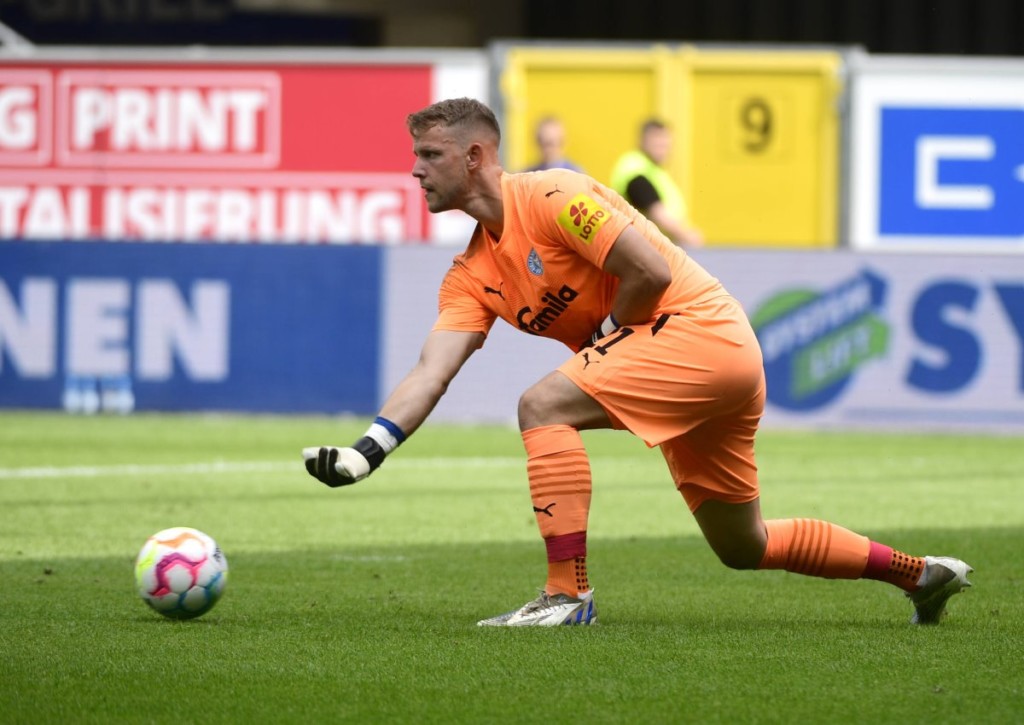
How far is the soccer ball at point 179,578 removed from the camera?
6297 millimetres

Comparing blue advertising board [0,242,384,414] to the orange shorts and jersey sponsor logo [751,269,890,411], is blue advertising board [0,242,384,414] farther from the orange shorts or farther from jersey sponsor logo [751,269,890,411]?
the orange shorts

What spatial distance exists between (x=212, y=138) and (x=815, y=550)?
14664 mm

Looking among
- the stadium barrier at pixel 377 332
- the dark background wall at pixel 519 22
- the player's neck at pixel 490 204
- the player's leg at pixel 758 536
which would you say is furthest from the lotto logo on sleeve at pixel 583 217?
the dark background wall at pixel 519 22

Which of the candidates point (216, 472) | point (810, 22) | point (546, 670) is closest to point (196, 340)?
point (216, 472)

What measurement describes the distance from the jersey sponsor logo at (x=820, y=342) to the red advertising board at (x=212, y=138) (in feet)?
18.6

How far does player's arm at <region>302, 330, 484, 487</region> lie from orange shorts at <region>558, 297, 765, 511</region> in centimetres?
46

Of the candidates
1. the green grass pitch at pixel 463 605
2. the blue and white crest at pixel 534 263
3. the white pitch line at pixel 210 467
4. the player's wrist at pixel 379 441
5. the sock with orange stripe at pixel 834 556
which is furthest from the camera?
the white pitch line at pixel 210 467

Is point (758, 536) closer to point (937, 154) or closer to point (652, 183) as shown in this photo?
point (652, 183)

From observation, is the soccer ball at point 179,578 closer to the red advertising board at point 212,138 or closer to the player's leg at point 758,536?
the player's leg at point 758,536

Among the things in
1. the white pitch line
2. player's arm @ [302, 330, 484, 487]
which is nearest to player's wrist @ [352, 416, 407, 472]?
player's arm @ [302, 330, 484, 487]

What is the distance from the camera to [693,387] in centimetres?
602

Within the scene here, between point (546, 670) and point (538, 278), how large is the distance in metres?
1.44

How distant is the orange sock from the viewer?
630 cm

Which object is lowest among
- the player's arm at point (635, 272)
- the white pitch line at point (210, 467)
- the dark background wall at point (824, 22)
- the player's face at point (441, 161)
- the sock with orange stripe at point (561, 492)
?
the white pitch line at point (210, 467)
